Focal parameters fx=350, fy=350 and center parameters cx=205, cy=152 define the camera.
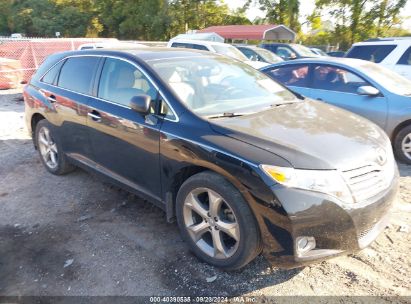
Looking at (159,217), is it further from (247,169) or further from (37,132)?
(37,132)

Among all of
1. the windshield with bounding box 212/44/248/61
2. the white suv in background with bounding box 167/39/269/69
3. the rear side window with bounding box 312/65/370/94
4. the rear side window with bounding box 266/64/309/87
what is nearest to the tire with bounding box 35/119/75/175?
the rear side window with bounding box 266/64/309/87

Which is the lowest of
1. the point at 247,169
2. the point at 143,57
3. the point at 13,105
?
the point at 13,105

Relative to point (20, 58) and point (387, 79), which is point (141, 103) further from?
point (20, 58)

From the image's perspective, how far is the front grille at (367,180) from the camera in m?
2.39

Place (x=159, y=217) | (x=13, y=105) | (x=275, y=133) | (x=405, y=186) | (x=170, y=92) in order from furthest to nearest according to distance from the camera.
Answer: (x=13, y=105) → (x=405, y=186) → (x=159, y=217) → (x=170, y=92) → (x=275, y=133)

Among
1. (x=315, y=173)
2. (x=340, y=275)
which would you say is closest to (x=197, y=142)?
(x=315, y=173)

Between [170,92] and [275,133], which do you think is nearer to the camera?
[275,133]

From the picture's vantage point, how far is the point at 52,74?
4.50 meters

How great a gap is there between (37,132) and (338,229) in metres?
4.15

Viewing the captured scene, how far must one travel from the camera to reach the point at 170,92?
9.85 feet

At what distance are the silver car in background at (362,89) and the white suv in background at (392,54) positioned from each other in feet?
9.48

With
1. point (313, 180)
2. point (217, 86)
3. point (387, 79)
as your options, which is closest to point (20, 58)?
point (217, 86)

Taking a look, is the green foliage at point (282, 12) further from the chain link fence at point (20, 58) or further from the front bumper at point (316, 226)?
the front bumper at point (316, 226)

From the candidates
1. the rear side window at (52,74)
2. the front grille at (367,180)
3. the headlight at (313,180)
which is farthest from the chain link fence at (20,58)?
the front grille at (367,180)
